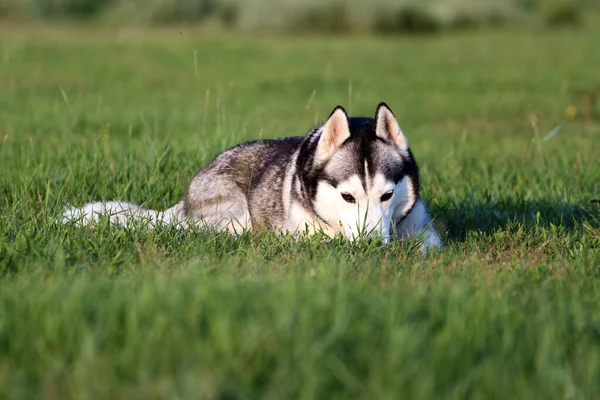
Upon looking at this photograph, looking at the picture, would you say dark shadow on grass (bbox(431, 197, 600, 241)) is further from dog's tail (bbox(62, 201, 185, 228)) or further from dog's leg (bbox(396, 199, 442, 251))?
dog's tail (bbox(62, 201, 185, 228))

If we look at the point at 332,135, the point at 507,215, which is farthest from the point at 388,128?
the point at 507,215

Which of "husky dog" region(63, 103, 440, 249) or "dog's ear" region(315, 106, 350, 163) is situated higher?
"dog's ear" region(315, 106, 350, 163)

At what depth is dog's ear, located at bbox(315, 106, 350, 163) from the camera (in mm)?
5660

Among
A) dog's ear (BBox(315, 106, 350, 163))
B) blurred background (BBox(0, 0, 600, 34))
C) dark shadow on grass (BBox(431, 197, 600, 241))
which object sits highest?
dog's ear (BBox(315, 106, 350, 163))

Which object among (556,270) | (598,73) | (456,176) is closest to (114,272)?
(556,270)

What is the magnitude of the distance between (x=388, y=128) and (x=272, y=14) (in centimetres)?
2999

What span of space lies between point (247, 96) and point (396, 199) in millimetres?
13349

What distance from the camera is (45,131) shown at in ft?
36.7

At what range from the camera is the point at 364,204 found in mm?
5449

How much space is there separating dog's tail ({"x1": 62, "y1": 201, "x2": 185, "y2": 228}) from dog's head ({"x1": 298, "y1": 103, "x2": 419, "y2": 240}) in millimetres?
1084

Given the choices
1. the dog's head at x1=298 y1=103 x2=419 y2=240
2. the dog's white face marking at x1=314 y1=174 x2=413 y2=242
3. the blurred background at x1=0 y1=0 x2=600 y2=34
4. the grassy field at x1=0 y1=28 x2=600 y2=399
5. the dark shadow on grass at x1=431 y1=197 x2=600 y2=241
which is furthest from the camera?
the blurred background at x1=0 y1=0 x2=600 y2=34

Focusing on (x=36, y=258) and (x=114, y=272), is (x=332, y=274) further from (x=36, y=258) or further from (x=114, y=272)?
(x=36, y=258)

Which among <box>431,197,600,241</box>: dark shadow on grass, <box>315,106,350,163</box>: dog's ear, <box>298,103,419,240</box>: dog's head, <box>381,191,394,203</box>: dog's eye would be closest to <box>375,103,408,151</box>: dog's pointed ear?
<box>298,103,419,240</box>: dog's head

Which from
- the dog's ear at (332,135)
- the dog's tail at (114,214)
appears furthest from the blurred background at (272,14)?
the dog's ear at (332,135)
